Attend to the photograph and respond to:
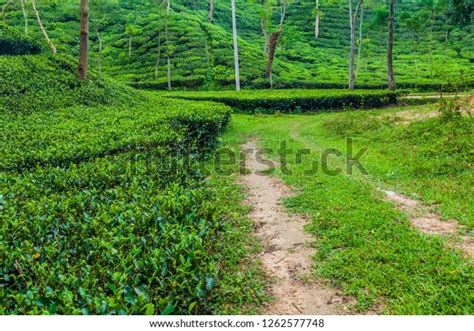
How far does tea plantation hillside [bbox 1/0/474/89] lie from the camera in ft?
98.1

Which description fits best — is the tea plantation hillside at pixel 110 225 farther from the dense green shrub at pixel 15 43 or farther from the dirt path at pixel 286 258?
the dense green shrub at pixel 15 43

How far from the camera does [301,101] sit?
66.9ft

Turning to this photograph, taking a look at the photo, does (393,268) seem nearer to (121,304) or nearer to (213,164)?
(121,304)

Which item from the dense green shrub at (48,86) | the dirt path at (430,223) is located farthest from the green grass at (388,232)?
the dense green shrub at (48,86)

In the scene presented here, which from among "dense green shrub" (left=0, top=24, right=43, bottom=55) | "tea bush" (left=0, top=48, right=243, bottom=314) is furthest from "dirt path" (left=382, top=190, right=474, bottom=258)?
"dense green shrub" (left=0, top=24, right=43, bottom=55)

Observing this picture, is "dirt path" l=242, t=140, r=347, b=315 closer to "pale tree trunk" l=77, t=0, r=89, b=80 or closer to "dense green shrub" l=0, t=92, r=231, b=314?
"dense green shrub" l=0, t=92, r=231, b=314

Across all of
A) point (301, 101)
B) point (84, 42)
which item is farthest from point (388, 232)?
point (301, 101)

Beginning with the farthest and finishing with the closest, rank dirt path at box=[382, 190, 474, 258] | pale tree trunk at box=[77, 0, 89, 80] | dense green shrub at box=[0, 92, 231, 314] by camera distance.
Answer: pale tree trunk at box=[77, 0, 89, 80]
dirt path at box=[382, 190, 474, 258]
dense green shrub at box=[0, 92, 231, 314]

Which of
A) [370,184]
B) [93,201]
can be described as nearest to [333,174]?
[370,184]

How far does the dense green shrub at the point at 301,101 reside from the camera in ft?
66.5

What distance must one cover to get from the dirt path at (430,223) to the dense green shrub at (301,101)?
14264 mm

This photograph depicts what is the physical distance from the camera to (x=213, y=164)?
9.59 meters

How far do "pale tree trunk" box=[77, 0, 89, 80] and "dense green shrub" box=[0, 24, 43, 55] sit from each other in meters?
2.24

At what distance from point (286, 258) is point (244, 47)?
33.0 metres
